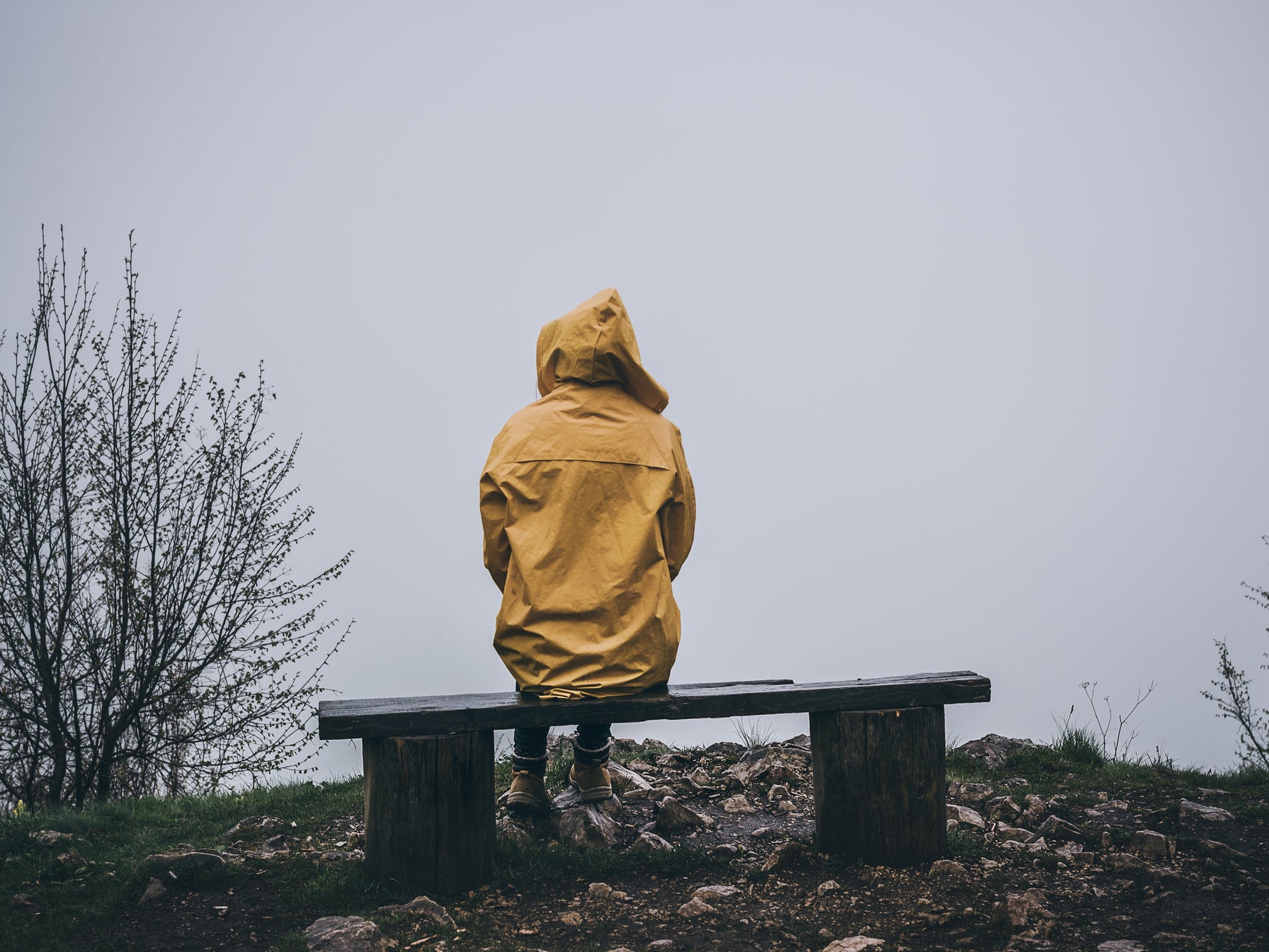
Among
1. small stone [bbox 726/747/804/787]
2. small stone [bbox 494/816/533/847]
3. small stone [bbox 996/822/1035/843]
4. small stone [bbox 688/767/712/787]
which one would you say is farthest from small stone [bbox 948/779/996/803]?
small stone [bbox 494/816/533/847]

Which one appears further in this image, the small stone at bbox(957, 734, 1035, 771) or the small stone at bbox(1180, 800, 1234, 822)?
the small stone at bbox(957, 734, 1035, 771)

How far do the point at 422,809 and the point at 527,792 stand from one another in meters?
0.99

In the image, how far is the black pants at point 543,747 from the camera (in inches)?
189

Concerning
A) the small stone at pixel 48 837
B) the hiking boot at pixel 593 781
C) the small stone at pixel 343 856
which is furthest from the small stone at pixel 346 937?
the small stone at pixel 48 837

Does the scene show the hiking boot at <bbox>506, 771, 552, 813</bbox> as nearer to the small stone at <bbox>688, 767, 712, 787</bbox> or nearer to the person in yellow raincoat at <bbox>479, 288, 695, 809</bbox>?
the person in yellow raincoat at <bbox>479, 288, 695, 809</bbox>

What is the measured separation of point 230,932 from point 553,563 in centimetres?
195

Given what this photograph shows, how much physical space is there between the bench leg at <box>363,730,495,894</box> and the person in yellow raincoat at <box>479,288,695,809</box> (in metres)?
0.50

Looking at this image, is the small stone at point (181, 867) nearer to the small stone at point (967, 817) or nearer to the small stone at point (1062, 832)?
the small stone at point (967, 817)

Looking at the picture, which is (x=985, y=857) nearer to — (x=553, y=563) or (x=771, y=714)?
(x=771, y=714)

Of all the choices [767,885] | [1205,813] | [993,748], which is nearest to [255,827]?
[767,885]

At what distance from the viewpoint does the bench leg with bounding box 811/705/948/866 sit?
4.27 meters

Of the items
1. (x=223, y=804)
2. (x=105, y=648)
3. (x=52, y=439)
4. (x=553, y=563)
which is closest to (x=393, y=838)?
(x=553, y=563)

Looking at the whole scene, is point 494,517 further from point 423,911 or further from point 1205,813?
point 1205,813

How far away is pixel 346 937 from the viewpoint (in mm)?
3434
